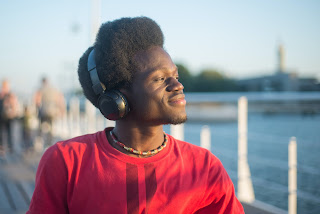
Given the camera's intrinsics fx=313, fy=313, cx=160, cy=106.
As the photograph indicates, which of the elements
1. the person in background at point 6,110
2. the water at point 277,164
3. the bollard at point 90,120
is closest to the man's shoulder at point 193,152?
the water at point 277,164

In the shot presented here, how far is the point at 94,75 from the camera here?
134 centimetres

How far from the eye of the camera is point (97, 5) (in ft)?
A: 30.9

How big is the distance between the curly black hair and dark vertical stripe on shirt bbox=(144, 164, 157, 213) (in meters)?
0.36

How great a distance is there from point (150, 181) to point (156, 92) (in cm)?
35

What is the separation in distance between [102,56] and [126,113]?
261 mm

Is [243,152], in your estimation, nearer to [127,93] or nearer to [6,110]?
[127,93]

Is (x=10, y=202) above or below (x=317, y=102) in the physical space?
below

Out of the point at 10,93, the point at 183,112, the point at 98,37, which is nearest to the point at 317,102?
the point at 183,112

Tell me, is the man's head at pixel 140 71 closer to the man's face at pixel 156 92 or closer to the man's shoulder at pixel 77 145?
the man's face at pixel 156 92

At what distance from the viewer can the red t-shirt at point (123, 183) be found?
117cm

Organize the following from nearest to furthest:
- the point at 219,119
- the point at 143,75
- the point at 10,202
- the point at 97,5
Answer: the point at 143,75
the point at 10,202
the point at 97,5
the point at 219,119

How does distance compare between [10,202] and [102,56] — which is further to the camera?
[10,202]

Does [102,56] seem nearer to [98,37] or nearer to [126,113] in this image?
[98,37]

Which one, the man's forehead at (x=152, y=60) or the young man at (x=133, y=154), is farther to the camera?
the man's forehead at (x=152, y=60)
